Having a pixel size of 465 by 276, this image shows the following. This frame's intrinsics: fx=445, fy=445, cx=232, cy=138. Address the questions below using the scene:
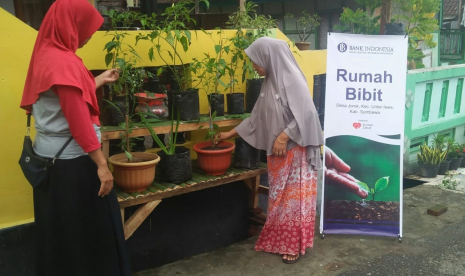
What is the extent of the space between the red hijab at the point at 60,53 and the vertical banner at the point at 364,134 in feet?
7.04

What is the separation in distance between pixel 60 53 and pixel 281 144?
169cm

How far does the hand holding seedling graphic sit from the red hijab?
227 cm

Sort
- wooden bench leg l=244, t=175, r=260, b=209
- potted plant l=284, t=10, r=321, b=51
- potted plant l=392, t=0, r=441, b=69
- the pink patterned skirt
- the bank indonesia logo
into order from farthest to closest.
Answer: potted plant l=284, t=10, r=321, b=51, potted plant l=392, t=0, r=441, b=69, wooden bench leg l=244, t=175, r=260, b=209, the bank indonesia logo, the pink patterned skirt

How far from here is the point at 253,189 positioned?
4082 millimetres

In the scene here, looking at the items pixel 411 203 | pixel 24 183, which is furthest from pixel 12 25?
pixel 411 203

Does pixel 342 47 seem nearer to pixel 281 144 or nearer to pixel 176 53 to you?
pixel 281 144

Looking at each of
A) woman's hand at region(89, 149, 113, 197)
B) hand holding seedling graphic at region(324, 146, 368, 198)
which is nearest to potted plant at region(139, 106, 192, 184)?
woman's hand at region(89, 149, 113, 197)

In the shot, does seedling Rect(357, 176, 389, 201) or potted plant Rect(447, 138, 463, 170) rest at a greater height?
seedling Rect(357, 176, 389, 201)

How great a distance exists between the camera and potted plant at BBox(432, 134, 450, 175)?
618 cm

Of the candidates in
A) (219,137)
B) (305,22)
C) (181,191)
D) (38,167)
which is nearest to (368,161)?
(219,137)

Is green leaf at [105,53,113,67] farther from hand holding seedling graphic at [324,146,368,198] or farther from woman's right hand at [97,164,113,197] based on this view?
hand holding seedling graphic at [324,146,368,198]

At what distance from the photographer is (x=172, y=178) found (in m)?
3.16

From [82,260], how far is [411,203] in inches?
148

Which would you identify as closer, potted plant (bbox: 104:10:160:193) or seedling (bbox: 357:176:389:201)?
potted plant (bbox: 104:10:160:193)
